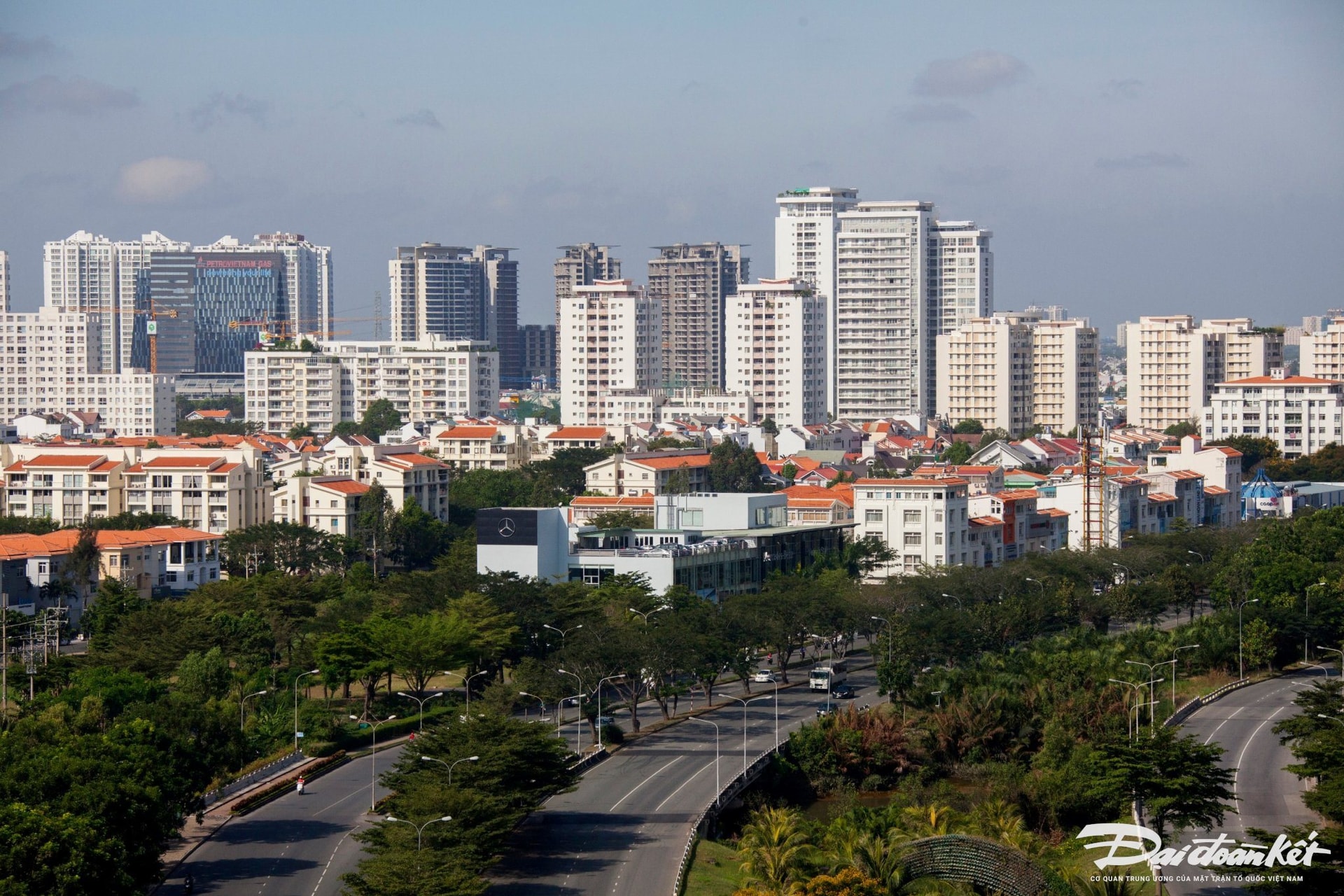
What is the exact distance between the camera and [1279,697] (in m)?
39.8

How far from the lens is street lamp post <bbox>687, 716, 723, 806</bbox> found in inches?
1207

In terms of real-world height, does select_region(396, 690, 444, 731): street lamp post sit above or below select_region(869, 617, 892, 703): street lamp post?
below

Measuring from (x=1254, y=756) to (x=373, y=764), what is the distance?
1504 centimetres

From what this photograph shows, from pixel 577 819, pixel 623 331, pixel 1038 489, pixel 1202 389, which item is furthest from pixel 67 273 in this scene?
pixel 577 819

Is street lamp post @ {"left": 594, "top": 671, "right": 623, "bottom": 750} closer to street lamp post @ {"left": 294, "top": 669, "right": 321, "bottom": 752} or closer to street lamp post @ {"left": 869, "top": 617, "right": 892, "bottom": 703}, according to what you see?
street lamp post @ {"left": 869, "top": 617, "right": 892, "bottom": 703}

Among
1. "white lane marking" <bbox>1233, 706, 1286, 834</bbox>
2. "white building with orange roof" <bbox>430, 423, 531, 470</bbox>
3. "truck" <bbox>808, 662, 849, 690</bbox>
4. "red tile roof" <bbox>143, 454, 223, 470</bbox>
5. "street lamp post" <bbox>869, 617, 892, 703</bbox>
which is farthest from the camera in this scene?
"white building with orange roof" <bbox>430, 423, 531, 470</bbox>

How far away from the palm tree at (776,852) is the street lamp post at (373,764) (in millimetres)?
6269

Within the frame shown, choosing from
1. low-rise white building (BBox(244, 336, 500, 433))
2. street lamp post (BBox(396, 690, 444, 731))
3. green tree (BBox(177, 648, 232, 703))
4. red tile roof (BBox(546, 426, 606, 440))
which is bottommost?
street lamp post (BBox(396, 690, 444, 731))

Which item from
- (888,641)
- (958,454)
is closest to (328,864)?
(888,641)

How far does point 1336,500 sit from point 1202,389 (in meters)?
26.0

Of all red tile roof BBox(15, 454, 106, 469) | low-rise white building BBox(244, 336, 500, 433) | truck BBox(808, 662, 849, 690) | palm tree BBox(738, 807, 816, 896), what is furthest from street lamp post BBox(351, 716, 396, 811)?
low-rise white building BBox(244, 336, 500, 433)

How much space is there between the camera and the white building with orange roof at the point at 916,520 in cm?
5488

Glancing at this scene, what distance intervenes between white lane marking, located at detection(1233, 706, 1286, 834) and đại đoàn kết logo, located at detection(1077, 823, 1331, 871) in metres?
1.00

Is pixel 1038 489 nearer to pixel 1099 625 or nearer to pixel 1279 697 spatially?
pixel 1099 625
